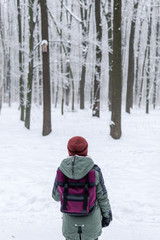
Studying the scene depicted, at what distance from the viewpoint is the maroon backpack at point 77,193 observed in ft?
6.97

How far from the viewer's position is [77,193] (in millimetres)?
2135

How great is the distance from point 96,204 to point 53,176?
3.97 metres

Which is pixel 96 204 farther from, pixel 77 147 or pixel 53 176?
A: pixel 53 176

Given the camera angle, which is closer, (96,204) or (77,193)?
(77,193)

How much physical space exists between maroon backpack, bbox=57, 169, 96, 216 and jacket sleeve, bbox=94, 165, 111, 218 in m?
0.10

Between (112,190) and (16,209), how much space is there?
2.27 metres

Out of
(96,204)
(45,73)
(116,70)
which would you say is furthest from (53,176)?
(45,73)

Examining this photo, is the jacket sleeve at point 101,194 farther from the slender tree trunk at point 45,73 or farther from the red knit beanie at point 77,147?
the slender tree trunk at point 45,73

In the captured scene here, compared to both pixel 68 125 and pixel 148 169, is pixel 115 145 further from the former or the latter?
pixel 68 125

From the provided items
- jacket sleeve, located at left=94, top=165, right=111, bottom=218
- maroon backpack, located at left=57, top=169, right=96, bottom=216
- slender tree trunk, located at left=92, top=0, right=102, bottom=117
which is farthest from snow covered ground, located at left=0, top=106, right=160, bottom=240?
slender tree trunk, located at left=92, top=0, right=102, bottom=117

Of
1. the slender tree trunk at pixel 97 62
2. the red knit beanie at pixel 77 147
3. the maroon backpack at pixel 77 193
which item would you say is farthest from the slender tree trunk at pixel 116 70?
the maroon backpack at pixel 77 193

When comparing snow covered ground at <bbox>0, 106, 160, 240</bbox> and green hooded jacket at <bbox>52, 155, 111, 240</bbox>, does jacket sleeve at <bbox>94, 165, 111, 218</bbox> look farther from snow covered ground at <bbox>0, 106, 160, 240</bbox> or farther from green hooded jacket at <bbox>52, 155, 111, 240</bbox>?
snow covered ground at <bbox>0, 106, 160, 240</bbox>

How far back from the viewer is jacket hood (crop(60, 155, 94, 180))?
2.07m

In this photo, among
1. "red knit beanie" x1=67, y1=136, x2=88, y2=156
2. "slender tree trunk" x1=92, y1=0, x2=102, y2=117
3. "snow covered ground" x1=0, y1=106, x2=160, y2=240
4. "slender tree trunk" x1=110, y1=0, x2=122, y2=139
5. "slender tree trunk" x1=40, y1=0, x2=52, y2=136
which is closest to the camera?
"red knit beanie" x1=67, y1=136, x2=88, y2=156
